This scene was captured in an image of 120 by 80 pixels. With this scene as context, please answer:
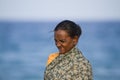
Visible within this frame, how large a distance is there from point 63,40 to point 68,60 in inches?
4.7

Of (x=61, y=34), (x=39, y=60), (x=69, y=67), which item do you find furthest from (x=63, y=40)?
(x=39, y=60)

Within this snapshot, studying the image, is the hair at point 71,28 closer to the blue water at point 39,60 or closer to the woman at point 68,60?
the woman at point 68,60

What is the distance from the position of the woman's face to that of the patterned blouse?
35mm

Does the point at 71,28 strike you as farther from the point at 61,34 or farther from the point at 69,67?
the point at 69,67

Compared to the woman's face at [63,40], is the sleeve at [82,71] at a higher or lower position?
lower

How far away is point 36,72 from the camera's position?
332 inches

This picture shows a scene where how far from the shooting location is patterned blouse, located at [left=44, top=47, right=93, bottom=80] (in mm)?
3229

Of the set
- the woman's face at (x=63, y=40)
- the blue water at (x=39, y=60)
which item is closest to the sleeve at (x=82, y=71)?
the woman's face at (x=63, y=40)

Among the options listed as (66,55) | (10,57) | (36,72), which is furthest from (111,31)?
(66,55)

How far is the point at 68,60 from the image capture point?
10.8 ft

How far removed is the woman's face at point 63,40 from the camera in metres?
3.23

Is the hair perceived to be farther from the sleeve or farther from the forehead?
the sleeve

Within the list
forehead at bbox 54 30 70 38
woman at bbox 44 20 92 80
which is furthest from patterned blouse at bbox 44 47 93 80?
forehead at bbox 54 30 70 38

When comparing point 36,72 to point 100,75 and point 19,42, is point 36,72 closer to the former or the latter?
point 100,75
